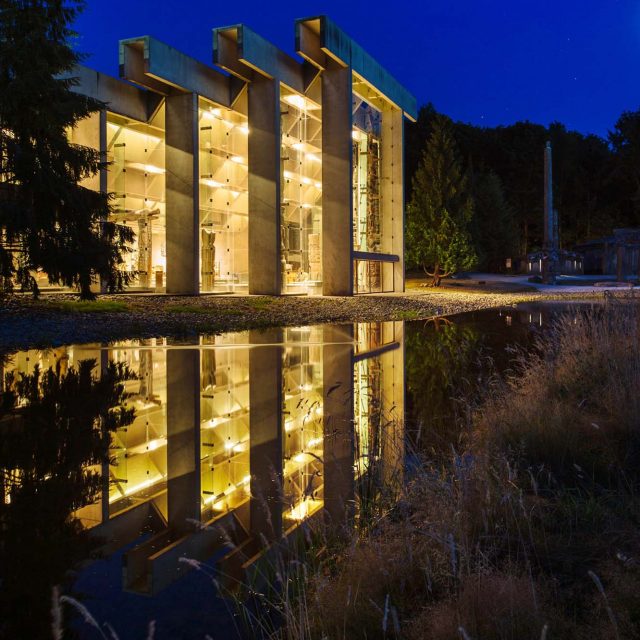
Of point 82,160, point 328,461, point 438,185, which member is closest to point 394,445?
point 328,461

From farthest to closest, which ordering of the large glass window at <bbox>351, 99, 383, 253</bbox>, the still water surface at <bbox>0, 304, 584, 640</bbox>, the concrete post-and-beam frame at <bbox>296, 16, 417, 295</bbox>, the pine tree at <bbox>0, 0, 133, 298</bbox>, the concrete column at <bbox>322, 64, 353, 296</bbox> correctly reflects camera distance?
the large glass window at <bbox>351, 99, 383, 253</bbox> → the concrete column at <bbox>322, 64, 353, 296</bbox> → the concrete post-and-beam frame at <bbox>296, 16, 417, 295</bbox> → the pine tree at <bbox>0, 0, 133, 298</bbox> → the still water surface at <bbox>0, 304, 584, 640</bbox>

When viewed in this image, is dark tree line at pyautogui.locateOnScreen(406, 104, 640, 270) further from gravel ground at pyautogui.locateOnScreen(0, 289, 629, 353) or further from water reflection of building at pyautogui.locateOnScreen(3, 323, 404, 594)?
water reflection of building at pyautogui.locateOnScreen(3, 323, 404, 594)

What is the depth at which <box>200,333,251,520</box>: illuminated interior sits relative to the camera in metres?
4.84

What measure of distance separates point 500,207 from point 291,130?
33.1 meters

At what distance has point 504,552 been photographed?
11.5 ft

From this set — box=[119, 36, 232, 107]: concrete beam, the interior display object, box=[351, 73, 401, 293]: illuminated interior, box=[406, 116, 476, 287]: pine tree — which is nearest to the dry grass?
box=[119, 36, 232, 107]: concrete beam

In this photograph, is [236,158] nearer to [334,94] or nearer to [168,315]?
[334,94]

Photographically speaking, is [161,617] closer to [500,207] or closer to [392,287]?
[392,287]

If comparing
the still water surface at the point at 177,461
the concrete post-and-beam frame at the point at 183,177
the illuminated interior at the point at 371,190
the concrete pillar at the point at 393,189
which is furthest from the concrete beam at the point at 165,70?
the still water surface at the point at 177,461

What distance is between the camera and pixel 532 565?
10.9ft

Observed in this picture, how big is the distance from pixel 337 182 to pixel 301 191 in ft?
6.85

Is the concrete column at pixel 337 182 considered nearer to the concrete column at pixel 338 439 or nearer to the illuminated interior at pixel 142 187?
the illuminated interior at pixel 142 187

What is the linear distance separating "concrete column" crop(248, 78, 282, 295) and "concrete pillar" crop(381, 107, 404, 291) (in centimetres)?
1143

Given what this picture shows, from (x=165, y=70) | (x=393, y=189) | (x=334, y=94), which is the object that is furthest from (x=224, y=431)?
(x=393, y=189)
